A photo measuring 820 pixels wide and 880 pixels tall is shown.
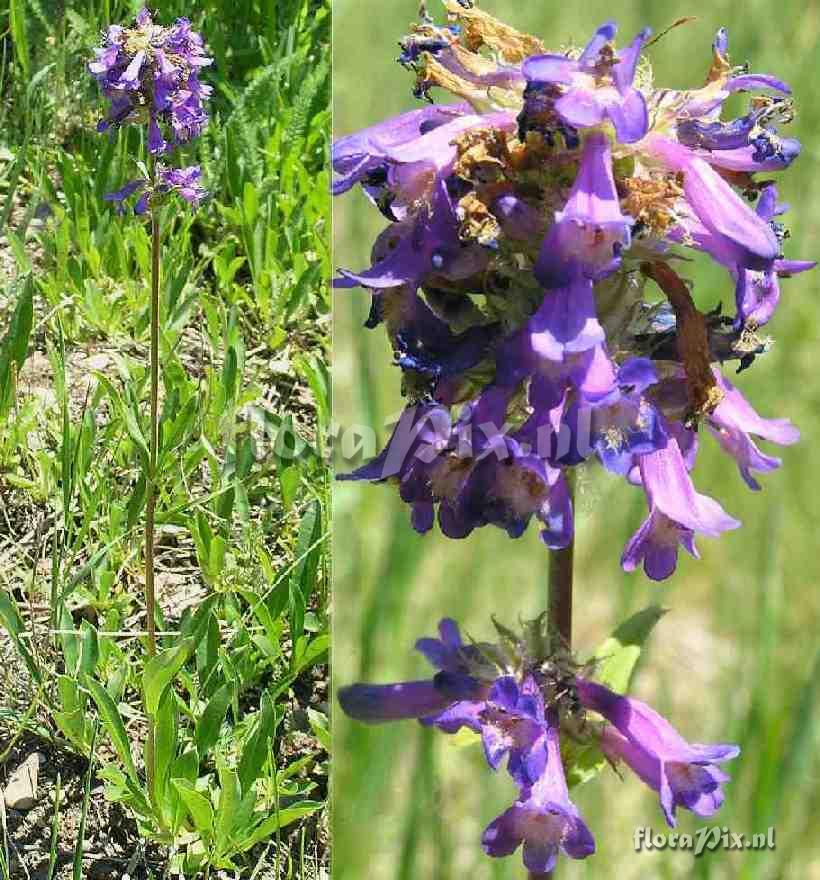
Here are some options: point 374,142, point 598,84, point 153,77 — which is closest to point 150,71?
point 153,77

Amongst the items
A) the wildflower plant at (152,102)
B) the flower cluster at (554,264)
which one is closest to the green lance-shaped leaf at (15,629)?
the wildflower plant at (152,102)

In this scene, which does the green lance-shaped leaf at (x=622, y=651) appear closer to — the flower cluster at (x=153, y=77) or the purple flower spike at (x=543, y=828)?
the purple flower spike at (x=543, y=828)

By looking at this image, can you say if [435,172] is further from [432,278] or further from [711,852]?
[711,852]

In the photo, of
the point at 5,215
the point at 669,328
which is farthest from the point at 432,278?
the point at 5,215

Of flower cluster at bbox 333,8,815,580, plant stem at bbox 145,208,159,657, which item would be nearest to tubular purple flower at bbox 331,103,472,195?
flower cluster at bbox 333,8,815,580

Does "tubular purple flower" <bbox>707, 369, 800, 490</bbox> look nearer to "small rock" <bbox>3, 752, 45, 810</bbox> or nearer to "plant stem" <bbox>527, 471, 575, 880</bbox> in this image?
"plant stem" <bbox>527, 471, 575, 880</bbox>
